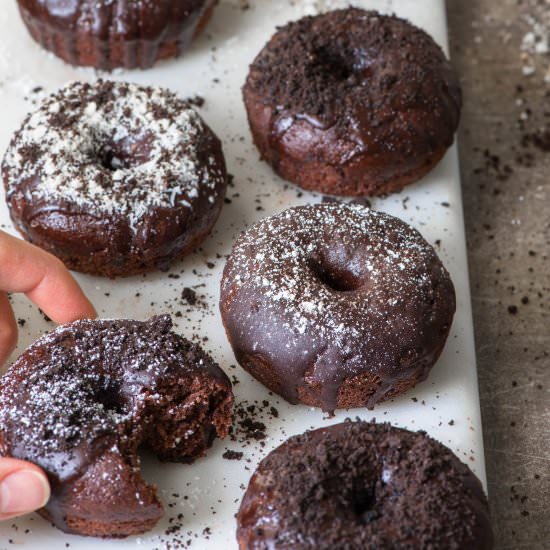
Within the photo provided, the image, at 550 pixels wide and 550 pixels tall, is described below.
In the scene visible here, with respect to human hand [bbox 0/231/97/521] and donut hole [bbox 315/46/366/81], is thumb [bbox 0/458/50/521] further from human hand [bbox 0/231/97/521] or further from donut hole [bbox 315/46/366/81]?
donut hole [bbox 315/46/366/81]

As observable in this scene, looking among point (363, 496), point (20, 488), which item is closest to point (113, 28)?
point (20, 488)

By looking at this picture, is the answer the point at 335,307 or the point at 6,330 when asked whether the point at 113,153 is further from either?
the point at 335,307

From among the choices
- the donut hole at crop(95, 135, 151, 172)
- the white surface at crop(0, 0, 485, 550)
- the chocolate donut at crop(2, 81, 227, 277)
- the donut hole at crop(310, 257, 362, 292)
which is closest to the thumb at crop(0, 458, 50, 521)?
the white surface at crop(0, 0, 485, 550)

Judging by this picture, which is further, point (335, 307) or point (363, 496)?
point (335, 307)

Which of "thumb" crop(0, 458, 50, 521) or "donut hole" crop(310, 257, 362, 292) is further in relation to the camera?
"donut hole" crop(310, 257, 362, 292)

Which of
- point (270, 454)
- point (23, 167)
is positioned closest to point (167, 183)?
point (23, 167)

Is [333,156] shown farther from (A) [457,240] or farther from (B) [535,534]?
(B) [535,534]
